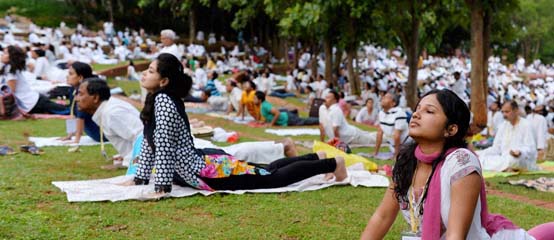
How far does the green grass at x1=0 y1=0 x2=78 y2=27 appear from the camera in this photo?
130 ft

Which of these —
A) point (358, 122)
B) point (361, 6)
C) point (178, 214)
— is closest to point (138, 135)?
point (178, 214)

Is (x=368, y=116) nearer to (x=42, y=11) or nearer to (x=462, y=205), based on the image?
(x=462, y=205)

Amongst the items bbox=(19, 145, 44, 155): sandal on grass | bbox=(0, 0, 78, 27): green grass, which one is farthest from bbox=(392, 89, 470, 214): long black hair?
bbox=(0, 0, 78, 27): green grass

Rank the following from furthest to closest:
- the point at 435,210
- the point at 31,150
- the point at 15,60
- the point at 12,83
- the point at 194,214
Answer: the point at 12,83 → the point at 15,60 → the point at 31,150 → the point at 194,214 → the point at 435,210

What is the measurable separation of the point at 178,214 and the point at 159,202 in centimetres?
40

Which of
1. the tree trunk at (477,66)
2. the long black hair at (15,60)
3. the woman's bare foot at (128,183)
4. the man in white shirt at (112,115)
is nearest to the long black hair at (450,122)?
the woman's bare foot at (128,183)

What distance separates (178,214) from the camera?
5242 millimetres

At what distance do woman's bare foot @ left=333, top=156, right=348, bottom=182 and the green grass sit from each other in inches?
1397

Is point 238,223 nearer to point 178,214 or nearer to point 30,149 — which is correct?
point 178,214

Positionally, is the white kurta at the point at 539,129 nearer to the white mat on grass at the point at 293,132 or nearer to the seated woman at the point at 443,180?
the white mat on grass at the point at 293,132

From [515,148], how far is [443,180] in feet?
22.0

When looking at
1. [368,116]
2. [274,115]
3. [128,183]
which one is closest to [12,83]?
[274,115]

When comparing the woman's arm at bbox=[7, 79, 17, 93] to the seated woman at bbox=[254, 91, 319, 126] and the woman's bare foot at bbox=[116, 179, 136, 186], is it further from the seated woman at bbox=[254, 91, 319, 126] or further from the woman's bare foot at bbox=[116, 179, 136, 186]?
the woman's bare foot at bbox=[116, 179, 136, 186]

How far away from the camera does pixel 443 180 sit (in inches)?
A: 120
